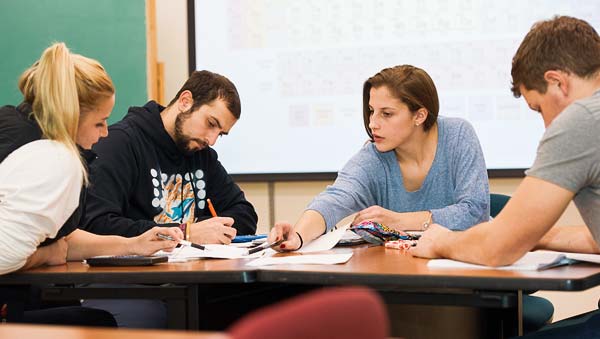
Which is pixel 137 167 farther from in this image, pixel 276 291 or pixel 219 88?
pixel 276 291

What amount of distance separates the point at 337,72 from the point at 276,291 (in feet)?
5.80

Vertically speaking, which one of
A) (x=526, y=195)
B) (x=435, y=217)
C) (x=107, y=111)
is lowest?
(x=435, y=217)

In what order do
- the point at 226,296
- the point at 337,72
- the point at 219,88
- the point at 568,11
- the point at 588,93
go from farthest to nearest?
the point at 337,72 → the point at 568,11 → the point at 219,88 → the point at 226,296 → the point at 588,93

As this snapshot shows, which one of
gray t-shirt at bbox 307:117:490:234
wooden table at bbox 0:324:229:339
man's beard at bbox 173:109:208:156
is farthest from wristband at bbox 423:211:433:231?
wooden table at bbox 0:324:229:339

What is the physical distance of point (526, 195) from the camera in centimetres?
167

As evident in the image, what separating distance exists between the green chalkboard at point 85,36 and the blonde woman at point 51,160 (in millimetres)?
2063

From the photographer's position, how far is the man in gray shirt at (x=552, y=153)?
5.39 ft

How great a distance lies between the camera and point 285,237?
88.7 inches

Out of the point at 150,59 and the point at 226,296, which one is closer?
the point at 226,296

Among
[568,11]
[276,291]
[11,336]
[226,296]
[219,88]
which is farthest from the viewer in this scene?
[568,11]

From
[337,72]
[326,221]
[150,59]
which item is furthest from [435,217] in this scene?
[150,59]

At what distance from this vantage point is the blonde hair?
1.89 metres

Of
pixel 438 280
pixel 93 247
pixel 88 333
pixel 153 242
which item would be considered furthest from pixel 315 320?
pixel 93 247

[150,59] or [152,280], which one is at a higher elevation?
[150,59]
